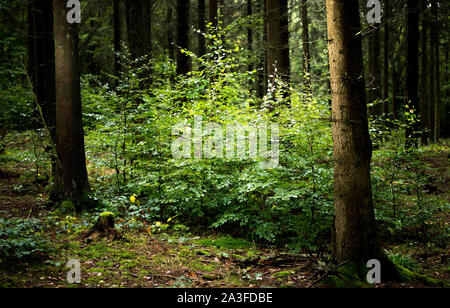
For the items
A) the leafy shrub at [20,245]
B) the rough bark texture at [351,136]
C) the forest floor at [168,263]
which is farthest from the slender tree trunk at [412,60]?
the leafy shrub at [20,245]

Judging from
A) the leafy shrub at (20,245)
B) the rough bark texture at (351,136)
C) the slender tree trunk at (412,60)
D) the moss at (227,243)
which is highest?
the slender tree trunk at (412,60)

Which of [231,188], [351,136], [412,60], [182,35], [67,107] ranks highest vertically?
[182,35]

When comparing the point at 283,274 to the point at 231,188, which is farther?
the point at 231,188

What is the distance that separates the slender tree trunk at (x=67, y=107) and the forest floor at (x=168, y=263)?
2.54 ft

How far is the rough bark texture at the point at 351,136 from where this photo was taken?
3.84 meters

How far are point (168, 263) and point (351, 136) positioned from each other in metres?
3.26

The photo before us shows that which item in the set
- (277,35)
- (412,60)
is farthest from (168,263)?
(412,60)

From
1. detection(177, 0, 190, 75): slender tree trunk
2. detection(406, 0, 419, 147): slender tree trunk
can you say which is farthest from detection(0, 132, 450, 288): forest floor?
detection(177, 0, 190, 75): slender tree trunk

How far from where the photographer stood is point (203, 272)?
177 inches

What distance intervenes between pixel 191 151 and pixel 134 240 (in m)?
2.15

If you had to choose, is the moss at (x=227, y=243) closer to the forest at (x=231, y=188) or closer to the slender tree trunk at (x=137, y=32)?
the forest at (x=231, y=188)

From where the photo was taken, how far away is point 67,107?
6520 mm

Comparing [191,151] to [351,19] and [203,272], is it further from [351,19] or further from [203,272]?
[351,19]

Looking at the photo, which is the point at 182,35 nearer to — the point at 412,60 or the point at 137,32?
the point at 137,32
